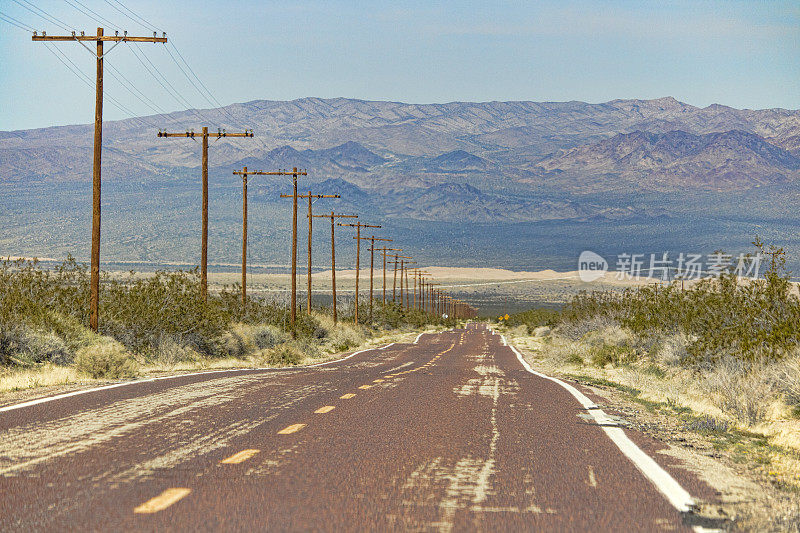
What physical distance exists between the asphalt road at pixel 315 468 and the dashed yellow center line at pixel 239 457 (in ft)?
0.09

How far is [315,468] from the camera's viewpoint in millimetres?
8000

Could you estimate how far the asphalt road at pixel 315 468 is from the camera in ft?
20.6

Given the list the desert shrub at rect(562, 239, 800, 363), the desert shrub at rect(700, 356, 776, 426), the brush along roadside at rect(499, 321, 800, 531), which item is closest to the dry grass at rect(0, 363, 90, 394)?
the brush along roadside at rect(499, 321, 800, 531)

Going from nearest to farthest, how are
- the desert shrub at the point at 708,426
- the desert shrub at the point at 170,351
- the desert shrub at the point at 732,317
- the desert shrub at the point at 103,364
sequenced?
the desert shrub at the point at 708,426
the desert shrub at the point at 732,317
the desert shrub at the point at 103,364
the desert shrub at the point at 170,351

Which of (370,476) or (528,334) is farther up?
(370,476)

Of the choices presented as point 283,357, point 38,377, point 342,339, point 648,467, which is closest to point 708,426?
point 648,467

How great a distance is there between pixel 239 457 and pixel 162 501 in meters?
1.82

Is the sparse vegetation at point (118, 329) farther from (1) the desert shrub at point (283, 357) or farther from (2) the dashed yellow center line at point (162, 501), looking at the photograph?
(2) the dashed yellow center line at point (162, 501)

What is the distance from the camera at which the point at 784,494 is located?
7492 mm

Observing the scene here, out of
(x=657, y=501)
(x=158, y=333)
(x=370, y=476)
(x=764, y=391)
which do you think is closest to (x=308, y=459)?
(x=370, y=476)

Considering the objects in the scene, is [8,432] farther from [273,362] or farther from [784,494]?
[273,362]

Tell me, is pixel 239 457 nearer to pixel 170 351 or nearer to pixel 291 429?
pixel 291 429

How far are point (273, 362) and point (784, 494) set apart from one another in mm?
21033

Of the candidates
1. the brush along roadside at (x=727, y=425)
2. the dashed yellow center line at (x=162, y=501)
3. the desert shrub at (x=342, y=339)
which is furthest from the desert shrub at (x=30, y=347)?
the desert shrub at (x=342, y=339)
